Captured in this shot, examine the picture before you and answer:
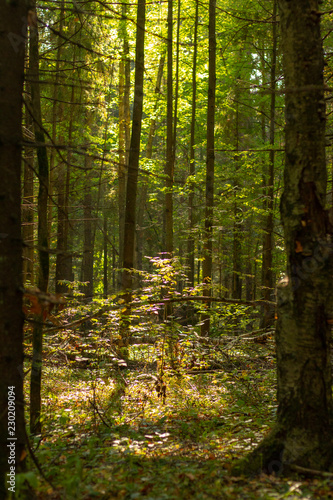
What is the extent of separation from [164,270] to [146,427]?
274cm

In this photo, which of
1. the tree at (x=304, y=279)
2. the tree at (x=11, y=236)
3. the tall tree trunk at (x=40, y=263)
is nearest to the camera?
the tree at (x=11, y=236)

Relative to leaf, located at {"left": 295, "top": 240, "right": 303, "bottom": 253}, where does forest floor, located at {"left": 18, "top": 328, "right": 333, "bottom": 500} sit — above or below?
below

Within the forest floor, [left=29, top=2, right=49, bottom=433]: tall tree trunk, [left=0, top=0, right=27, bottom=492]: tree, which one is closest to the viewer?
[left=0, top=0, right=27, bottom=492]: tree

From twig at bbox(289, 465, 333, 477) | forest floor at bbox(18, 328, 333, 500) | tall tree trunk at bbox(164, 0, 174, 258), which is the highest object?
tall tree trunk at bbox(164, 0, 174, 258)

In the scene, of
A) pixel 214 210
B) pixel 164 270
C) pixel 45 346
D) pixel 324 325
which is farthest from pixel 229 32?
pixel 324 325

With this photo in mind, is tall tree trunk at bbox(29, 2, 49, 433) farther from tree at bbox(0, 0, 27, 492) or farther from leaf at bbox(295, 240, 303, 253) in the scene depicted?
leaf at bbox(295, 240, 303, 253)

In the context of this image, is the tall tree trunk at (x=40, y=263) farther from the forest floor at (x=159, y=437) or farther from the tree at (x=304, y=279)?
the tree at (x=304, y=279)

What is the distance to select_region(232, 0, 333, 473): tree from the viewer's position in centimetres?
346

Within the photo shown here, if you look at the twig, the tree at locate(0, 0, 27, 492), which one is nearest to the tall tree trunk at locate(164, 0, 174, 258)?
the tree at locate(0, 0, 27, 492)

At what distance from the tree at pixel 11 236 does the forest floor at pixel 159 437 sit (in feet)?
1.34

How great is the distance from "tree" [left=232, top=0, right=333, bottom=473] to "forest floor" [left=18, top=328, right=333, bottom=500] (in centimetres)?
29

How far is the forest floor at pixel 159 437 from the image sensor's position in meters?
3.25

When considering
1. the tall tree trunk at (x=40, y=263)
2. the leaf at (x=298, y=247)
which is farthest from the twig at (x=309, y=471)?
the tall tree trunk at (x=40, y=263)

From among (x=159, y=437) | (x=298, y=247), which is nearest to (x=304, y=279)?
(x=298, y=247)
